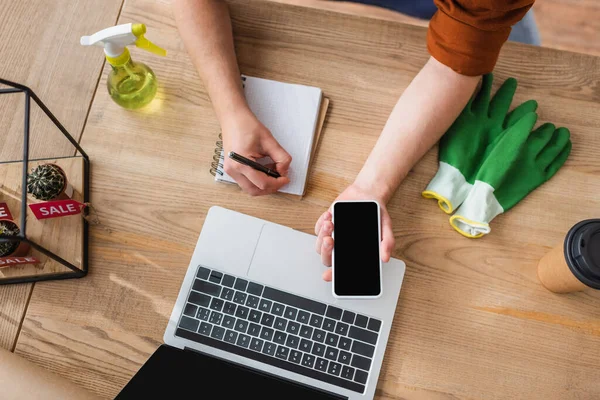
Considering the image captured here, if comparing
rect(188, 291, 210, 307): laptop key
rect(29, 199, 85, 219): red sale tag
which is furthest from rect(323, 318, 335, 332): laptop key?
rect(29, 199, 85, 219): red sale tag

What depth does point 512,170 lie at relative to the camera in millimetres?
867

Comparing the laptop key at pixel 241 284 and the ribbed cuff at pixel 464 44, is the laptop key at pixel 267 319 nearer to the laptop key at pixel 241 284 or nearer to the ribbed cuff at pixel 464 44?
the laptop key at pixel 241 284

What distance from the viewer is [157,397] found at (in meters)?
0.70

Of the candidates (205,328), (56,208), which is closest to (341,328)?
(205,328)

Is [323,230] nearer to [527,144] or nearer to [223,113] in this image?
[223,113]

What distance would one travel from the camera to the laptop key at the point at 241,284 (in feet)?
2.70

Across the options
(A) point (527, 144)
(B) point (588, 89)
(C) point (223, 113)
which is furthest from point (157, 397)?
(B) point (588, 89)

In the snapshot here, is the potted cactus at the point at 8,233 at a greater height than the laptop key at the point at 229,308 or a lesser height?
greater

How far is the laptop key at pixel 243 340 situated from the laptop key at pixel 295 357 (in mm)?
75

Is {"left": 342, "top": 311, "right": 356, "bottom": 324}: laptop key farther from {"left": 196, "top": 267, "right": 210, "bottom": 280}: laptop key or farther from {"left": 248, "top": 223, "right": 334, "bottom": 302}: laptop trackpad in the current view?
{"left": 196, "top": 267, "right": 210, "bottom": 280}: laptop key

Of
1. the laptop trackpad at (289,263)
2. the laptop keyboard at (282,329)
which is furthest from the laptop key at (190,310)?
the laptop trackpad at (289,263)

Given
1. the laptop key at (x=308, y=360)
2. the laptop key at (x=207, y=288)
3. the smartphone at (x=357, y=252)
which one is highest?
the smartphone at (x=357, y=252)

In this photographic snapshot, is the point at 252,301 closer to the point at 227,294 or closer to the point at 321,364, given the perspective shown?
the point at 227,294

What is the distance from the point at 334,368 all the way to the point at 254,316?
160 millimetres
